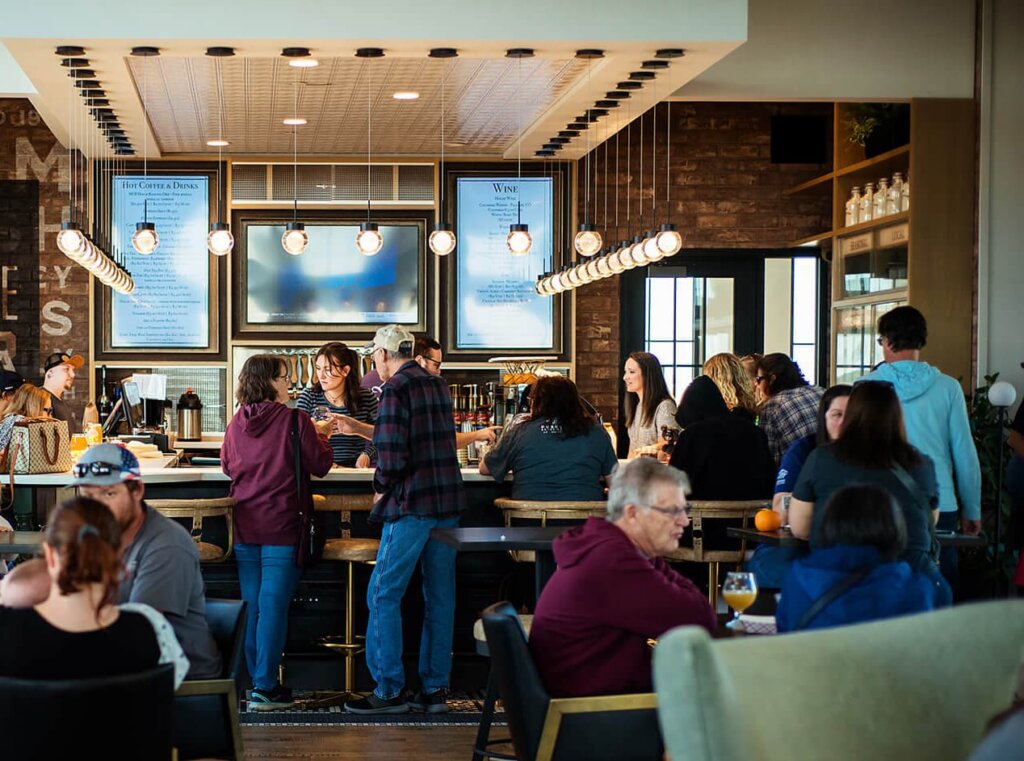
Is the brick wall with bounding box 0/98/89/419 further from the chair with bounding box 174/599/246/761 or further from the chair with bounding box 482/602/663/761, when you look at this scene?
the chair with bounding box 482/602/663/761

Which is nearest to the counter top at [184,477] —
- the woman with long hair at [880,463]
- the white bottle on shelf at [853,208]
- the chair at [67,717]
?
the woman with long hair at [880,463]

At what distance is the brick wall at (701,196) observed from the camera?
1091 centimetres

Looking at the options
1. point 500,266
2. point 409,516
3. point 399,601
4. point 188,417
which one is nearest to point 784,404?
point 409,516

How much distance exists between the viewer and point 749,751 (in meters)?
2.02

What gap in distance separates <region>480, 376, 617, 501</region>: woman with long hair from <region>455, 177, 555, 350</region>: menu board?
462 cm

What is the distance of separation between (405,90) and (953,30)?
3302 mm

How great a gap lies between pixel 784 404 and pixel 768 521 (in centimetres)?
194

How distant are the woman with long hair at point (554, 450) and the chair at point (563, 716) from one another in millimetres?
2547

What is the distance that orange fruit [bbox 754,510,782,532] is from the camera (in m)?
5.25

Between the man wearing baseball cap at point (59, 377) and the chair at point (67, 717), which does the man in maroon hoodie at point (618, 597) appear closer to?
the chair at point (67, 717)

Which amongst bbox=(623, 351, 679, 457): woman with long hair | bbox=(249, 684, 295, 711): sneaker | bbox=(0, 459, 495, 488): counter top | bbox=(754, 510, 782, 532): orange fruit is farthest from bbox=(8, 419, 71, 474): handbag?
bbox=(754, 510, 782, 532): orange fruit

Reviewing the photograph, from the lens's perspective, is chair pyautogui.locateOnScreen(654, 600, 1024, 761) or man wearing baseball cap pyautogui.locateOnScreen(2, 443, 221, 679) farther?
man wearing baseball cap pyautogui.locateOnScreen(2, 443, 221, 679)

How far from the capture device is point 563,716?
3490 mm

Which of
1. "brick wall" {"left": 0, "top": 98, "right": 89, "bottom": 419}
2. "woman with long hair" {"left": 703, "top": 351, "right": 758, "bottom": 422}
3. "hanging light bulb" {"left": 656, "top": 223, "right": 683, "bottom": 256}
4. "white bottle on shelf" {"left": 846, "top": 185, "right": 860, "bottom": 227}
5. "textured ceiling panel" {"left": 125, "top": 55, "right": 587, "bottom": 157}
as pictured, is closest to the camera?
"woman with long hair" {"left": 703, "top": 351, "right": 758, "bottom": 422}
